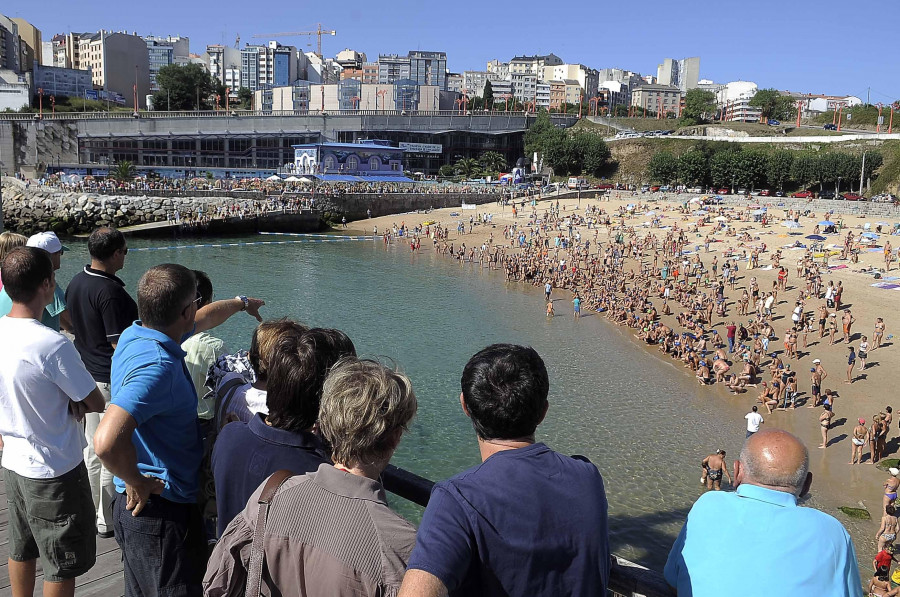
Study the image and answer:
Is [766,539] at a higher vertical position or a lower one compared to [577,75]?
lower

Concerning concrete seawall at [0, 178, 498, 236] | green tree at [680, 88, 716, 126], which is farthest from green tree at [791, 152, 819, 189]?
concrete seawall at [0, 178, 498, 236]

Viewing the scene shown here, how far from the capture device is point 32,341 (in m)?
2.63

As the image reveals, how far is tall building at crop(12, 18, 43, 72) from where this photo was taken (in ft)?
345

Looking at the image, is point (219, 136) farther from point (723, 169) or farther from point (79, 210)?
point (723, 169)

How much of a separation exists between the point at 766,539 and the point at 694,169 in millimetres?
62425

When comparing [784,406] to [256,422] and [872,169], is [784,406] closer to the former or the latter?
[256,422]

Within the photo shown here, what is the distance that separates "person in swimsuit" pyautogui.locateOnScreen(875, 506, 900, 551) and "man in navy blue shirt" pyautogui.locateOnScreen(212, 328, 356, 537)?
9138 mm

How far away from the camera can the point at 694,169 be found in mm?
59469

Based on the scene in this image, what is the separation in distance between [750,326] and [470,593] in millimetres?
19379

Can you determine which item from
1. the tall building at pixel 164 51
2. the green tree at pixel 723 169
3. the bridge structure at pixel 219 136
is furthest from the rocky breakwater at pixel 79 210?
the tall building at pixel 164 51

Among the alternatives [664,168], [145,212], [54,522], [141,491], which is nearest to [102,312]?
[54,522]

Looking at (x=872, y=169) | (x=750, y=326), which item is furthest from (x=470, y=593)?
(x=872, y=169)

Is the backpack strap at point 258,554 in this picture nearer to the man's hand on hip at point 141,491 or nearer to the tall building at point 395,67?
the man's hand on hip at point 141,491

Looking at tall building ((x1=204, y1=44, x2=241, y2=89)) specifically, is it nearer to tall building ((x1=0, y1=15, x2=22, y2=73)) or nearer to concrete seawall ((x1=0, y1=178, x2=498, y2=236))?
tall building ((x1=0, y1=15, x2=22, y2=73))
